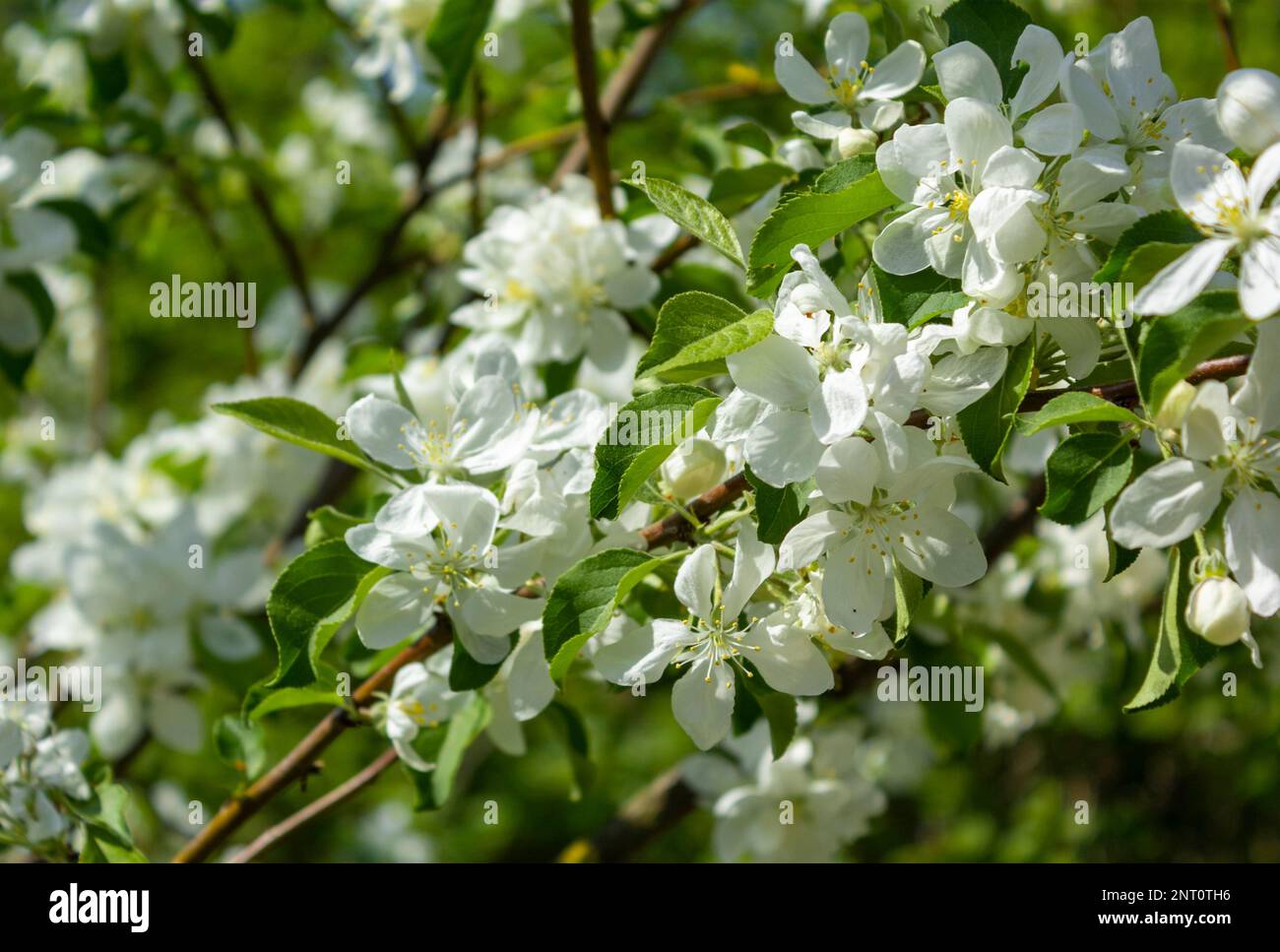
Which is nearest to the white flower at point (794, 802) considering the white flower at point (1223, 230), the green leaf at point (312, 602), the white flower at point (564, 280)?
the white flower at point (564, 280)

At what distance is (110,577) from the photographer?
8.23 ft

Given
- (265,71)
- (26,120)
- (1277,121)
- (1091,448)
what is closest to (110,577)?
(26,120)

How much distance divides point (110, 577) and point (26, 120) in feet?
3.18

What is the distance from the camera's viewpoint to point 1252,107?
1.19 metres

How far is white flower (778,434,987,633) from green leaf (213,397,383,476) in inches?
23.3

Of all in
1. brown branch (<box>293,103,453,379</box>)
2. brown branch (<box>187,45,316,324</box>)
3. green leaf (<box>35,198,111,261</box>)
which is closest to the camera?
green leaf (<box>35,198,111,261</box>)

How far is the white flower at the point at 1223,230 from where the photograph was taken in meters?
1.10

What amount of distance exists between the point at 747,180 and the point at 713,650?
2.62 ft

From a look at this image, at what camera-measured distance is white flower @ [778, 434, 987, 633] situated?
50.1 inches

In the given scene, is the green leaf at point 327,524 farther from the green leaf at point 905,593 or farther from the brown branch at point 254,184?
the brown branch at point 254,184

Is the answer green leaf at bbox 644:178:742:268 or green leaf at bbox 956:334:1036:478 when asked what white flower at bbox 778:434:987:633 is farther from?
green leaf at bbox 644:178:742:268

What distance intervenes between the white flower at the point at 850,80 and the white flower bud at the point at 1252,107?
456 mm

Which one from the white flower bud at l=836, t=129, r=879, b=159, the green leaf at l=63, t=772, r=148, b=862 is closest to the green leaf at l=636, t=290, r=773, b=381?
the white flower bud at l=836, t=129, r=879, b=159

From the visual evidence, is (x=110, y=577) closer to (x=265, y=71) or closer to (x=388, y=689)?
(x=388, y=689)
